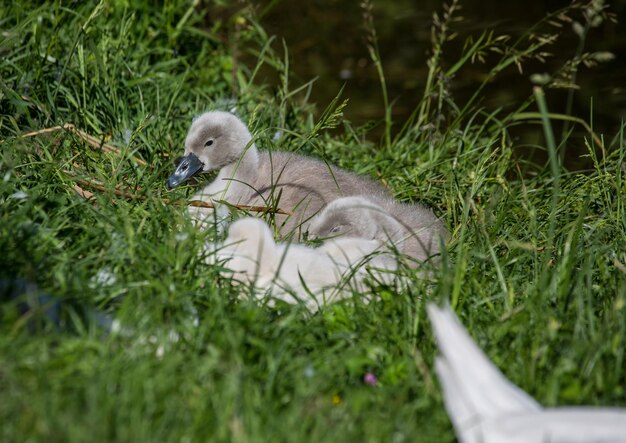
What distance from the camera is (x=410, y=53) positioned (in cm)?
794

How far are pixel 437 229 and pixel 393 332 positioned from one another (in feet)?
3.59

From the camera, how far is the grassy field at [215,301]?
2.55 m

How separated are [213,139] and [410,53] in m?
3.57

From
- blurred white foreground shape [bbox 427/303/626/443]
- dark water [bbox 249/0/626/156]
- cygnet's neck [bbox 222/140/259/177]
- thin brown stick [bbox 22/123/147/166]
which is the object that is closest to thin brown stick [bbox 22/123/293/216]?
thin brown stick [bbox 22/123/147/166]

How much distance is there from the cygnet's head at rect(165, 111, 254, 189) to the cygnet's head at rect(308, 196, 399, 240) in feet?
2.54

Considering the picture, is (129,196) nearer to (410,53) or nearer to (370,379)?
(370,379)

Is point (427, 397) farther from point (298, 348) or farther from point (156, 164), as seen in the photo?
point (156, 164)

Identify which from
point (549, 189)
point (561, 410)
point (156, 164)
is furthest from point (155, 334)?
point (549, 189)

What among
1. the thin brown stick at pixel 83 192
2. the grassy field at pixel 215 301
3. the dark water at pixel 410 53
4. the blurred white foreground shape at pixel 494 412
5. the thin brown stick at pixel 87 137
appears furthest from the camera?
the dark water at pixel 410 53

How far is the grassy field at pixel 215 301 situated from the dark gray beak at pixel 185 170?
0.07 metres

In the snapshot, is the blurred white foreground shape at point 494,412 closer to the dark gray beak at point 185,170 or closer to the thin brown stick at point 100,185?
the thin brown stick at point 100,185

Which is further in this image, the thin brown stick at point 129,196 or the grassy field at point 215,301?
the thin brown stick at point 129,196

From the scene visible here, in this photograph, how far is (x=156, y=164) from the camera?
468 cm

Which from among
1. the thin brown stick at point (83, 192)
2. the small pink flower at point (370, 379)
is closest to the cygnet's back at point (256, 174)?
the thin brown stick at point (83, 192)
